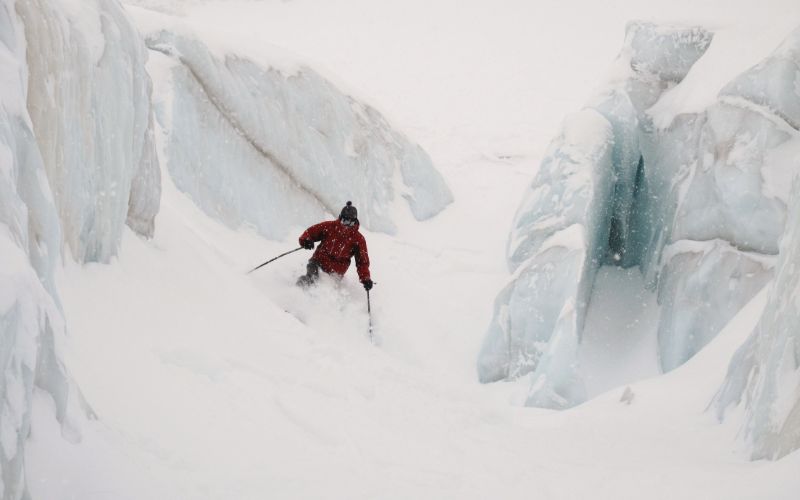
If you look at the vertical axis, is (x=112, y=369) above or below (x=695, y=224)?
above

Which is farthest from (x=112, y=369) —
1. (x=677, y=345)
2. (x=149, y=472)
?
(x=677, y=345)

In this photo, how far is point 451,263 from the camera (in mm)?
11414

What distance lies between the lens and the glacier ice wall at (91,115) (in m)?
3.67

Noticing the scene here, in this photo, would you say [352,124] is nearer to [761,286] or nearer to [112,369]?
[761,286]

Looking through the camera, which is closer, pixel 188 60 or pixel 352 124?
pixel 188 60

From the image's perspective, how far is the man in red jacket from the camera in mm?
8578

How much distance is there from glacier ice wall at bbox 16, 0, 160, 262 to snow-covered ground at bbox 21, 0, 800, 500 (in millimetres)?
291

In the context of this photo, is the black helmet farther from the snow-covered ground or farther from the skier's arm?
the snow-covered ground

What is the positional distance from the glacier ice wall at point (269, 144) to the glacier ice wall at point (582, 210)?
275 cm

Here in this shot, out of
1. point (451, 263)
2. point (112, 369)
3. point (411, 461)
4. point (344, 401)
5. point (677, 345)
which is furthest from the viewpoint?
point (451, 263)

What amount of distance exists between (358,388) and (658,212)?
5.98 metres

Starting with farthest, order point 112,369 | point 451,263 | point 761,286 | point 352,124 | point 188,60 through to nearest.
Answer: point 352,124, point 451,263, point 188,60, point 761,286, point 112,369

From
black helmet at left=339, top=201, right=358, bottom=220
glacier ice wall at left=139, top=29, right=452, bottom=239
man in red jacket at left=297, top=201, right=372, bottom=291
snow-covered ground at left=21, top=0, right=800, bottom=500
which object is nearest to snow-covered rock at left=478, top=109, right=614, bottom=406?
snow-covered ground at left=21, top=0, right=800, bottom=500

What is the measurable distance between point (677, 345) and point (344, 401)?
191 inches
